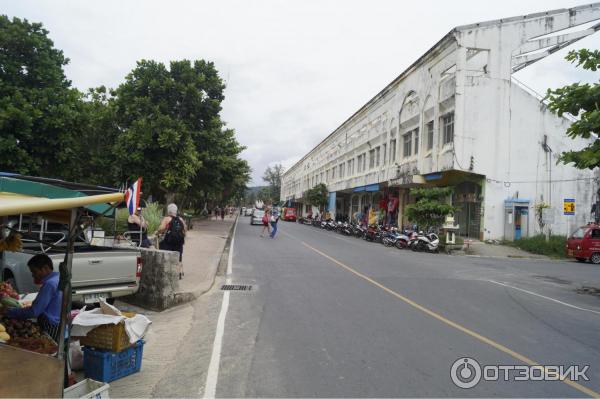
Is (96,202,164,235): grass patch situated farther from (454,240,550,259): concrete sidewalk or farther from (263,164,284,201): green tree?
(263,164,284,201): green tree

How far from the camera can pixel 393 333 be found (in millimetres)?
6473

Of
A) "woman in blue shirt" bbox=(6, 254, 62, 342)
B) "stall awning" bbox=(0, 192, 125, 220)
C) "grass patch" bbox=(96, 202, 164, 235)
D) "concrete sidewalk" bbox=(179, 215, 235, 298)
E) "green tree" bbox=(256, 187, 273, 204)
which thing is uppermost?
"green tree" bbox=(256, 187, 273, 204)

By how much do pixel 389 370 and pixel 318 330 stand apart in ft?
5.73

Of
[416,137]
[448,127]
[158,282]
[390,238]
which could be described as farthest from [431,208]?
[158,282]

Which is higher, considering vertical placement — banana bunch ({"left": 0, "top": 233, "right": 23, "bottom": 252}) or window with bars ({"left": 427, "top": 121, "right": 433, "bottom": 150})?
window with bars ({"left": 427, "top": 121, "right": 433, "bottom": 150})

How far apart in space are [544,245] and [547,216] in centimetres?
366

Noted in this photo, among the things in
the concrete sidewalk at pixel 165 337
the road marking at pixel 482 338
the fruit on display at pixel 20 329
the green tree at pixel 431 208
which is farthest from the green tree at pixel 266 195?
the fruit on display at pixel 20 329

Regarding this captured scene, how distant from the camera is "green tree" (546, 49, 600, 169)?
10453 mm

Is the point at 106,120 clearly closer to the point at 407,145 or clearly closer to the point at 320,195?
the point at 407,145

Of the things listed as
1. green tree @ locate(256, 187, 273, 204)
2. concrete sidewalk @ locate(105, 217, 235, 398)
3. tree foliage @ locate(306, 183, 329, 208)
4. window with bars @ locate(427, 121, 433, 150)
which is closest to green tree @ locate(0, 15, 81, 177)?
concrete sidewalk @ locate(105, 217, 235, 398)

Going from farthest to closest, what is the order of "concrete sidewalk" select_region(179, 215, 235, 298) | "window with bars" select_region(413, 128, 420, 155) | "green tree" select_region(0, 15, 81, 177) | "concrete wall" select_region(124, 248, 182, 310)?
"window with bars" select_region(413, 128, 420, 155) < "green tree" select_region(0, 15, 81, 177) < "concrete sidewalk" select_region(179, 215, 235, 298) < "concrete wall" select_region(124, 248, 182, 310)

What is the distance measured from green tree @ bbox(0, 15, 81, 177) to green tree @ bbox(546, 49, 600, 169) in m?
17.4

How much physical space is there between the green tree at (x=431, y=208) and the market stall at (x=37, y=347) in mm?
20286

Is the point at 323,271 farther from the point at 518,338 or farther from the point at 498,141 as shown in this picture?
the point at 498,141
